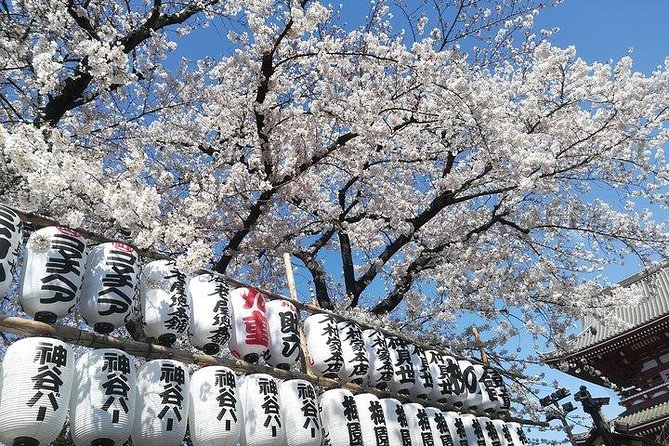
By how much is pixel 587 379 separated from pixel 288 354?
15.0 metres

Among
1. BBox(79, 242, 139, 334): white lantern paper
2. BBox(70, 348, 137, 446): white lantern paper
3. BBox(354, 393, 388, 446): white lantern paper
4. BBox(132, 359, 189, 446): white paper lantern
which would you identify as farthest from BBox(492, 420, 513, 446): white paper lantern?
BBox(79, 242, 139, 334): white lantern paper

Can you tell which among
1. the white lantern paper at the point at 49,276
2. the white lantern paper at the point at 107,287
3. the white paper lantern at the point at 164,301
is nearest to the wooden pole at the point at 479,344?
the white paper lantern at the point at 164,301

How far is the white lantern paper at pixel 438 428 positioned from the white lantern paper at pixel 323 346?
5.54 feet

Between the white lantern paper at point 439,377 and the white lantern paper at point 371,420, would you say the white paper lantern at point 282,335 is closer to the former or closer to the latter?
the white lantern paper at point 371,420

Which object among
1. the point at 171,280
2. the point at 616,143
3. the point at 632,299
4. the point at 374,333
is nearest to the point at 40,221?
the point at 171,280

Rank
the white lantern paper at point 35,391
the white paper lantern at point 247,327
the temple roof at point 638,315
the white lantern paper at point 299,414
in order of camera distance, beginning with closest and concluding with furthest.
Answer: the white lantern paper at point 35,391 < the white lantern paper at point 299,414 < the white paper lantern at point 247,327 < the temple roof at point 638,315

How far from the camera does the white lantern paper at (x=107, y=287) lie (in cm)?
448

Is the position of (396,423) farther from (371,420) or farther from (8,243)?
(8,243)

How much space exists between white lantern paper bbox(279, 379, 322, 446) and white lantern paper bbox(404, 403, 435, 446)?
1.76m

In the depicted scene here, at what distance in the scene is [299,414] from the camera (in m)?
5.51

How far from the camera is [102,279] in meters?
4.57

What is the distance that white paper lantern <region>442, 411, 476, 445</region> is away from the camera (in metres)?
7.49

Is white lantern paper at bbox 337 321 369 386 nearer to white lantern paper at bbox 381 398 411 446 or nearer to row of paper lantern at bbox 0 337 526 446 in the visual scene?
row of paper lantern at bbox 0 337 526 446

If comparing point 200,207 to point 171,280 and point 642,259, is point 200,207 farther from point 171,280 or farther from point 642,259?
point 642,259
